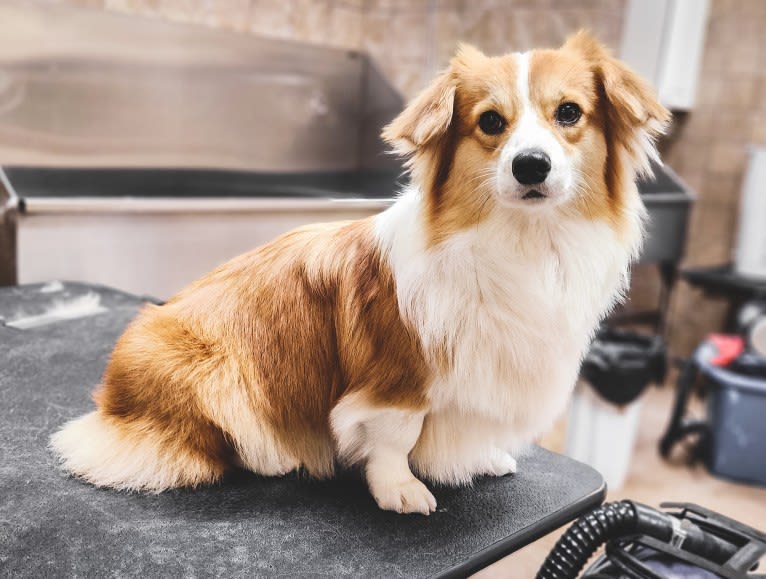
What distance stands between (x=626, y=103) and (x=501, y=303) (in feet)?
1.10

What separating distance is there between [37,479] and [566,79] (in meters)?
0.96

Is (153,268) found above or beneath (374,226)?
beneath

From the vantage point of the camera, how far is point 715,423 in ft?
9.11

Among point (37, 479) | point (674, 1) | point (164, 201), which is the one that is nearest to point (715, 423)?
point (674, 1)

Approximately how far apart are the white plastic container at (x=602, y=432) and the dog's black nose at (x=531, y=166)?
1.82m

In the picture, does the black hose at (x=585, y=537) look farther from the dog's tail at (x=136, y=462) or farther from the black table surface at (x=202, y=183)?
the black table surface at (x=202, y=183)

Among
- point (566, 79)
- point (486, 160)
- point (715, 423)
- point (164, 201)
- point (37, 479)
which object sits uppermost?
point (566, 79)

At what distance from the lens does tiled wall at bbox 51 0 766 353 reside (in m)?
3.62

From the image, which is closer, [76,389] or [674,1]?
[76,389]

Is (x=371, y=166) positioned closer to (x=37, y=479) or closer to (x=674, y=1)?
(x=674, y=1)

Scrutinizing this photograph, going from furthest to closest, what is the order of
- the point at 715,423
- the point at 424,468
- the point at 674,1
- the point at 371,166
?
1. the point at 371,166
2. the point at 674,1
3. the point at 715,423
4. the point at 424,468

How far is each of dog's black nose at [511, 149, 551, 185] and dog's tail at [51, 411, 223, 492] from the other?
24.5 inches

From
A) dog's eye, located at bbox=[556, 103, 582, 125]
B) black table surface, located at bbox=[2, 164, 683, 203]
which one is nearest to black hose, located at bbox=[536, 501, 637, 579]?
dog's eye, located at bbox=[556, 103, 582, 125]

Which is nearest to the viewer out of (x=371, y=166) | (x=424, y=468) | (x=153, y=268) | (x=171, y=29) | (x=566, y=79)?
(x=566, y=79)
